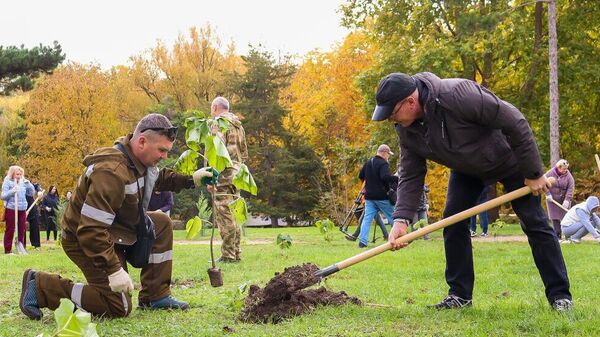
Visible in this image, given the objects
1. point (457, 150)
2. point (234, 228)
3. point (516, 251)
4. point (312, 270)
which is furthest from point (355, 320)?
point (516, 251)

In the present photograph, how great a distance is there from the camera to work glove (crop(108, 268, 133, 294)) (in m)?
5.14

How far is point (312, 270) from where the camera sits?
6004 millimetres

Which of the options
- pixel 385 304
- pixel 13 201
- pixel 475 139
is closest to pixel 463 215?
pixel 475 139

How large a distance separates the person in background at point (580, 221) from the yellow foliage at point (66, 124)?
95.4 feet

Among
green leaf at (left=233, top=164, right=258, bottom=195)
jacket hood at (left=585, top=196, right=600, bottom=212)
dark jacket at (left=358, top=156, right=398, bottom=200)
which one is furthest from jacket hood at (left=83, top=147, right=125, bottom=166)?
jacket hood at (left=585, top=196, right=600, bottom=212)

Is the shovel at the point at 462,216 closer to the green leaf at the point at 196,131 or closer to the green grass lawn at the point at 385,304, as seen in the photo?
the green grass lawn at the point at 385,304

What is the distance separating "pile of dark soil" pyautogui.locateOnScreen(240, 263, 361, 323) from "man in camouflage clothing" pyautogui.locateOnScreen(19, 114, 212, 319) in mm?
997

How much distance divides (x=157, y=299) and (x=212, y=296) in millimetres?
910

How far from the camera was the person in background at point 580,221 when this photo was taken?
13955 mm

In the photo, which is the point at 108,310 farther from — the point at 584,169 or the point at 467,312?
the point at 584,169

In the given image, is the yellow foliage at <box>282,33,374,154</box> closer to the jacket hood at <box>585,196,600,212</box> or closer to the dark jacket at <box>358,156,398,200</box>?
the dark jacket at <box>358,156,398,200</box>

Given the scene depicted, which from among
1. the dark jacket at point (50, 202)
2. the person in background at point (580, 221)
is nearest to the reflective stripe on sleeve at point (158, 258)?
the person in background at point (580, 221)

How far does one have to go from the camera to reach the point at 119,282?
514cm

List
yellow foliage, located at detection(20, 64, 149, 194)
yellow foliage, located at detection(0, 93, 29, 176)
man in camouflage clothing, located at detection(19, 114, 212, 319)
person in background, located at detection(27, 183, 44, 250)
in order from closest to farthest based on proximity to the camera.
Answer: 1. man in camouflage clothing, located at detection(19, 114, 212, 319)
2. person in background, located at detection(27, 183, 44, 250)
3. yellow foliage, located at detection(20, 64, 149, 194)
4. yellow foliage, located at detection(0, 93, 29, 176)
